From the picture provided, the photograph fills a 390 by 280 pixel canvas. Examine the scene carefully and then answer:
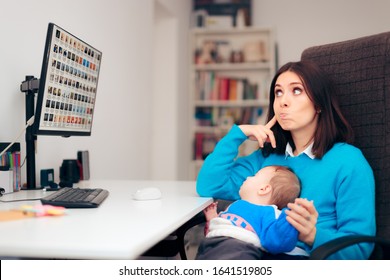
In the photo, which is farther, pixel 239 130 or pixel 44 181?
pixel 44 181

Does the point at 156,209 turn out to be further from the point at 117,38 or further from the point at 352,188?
the point at 117,38

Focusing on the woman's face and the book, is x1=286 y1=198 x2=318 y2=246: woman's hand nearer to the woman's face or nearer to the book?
the woman's face

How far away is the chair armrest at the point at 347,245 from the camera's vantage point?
1047 mm

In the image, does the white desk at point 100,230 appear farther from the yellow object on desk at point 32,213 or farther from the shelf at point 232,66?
the shelf at point 232,66

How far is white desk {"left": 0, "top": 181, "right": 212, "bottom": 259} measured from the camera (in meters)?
0.83

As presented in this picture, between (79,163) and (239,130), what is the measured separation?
2.80 feet

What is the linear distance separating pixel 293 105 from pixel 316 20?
131 inches

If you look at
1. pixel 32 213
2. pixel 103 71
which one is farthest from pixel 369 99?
pixel 103 71

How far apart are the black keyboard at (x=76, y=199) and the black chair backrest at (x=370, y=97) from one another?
0.89 m

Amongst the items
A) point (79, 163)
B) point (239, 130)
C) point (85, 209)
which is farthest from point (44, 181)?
point (239, 130)

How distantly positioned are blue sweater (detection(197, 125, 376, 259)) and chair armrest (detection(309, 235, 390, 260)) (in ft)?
0.09

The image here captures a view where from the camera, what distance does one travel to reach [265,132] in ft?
5.26

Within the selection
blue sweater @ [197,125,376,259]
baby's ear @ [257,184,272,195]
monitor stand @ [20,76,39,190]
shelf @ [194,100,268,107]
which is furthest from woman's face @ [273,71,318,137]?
shelf @ [194,100,268,107]

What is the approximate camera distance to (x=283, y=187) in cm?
144
